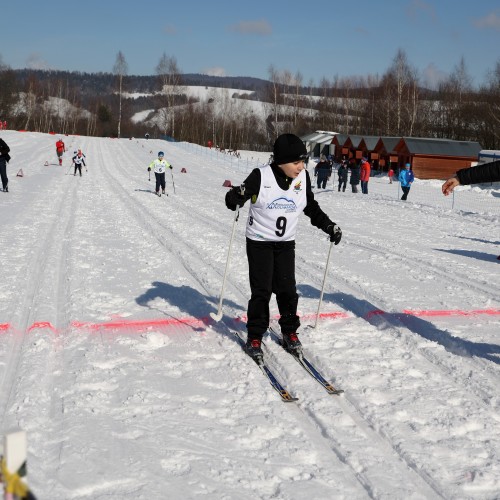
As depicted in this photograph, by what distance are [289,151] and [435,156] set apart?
126 ft

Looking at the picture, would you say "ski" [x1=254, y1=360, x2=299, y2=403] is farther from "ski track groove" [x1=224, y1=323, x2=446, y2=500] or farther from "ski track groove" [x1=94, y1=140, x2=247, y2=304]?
"ski track groove" [x1=94, y1=140, x2=247, y2=304]

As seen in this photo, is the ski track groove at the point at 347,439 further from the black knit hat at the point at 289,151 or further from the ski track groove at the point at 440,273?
the ski track groove at the point at 440,273

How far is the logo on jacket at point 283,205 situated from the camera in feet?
14.6

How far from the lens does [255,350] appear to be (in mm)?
4461

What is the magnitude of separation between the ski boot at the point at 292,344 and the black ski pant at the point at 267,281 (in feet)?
0.13

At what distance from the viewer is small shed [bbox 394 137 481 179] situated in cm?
4022

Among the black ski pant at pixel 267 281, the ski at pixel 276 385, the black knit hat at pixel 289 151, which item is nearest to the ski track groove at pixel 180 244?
the black ski pant at pixel 267 281

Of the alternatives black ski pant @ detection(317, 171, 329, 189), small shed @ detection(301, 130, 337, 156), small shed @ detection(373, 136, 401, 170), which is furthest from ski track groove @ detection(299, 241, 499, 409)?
small shed @ detection(301, 130, 337, 156)

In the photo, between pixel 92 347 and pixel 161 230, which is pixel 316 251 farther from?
pixel 92 347

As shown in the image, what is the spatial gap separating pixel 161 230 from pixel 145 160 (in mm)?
29444

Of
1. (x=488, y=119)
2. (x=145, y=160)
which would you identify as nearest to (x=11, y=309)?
(x=145, y=160)

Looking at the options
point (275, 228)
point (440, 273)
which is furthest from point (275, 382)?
point (440, 273)

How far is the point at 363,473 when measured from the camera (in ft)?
9.61

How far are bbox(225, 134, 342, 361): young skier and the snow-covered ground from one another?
0.28m
